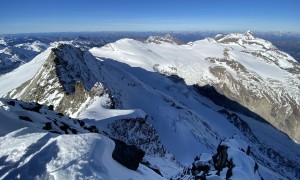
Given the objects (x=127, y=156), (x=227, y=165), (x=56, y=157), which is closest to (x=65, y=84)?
(x=227, y=165)

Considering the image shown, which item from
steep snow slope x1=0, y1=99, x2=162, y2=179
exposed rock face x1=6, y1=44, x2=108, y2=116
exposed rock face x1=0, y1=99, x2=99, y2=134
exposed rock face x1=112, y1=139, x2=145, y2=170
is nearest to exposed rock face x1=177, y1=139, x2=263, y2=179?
exposed rock face x1=112, y1=139, x2=145, y2=170

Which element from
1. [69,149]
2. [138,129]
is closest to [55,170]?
[69,149]

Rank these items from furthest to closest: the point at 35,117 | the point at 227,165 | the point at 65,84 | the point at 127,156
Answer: the point at 65,84 < the point at 227,165 < the point at 35,117 < the point at 127,156

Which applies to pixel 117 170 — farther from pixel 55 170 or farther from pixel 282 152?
pixel 282 152

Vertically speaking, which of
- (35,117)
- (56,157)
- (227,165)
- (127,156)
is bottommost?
(227,165)

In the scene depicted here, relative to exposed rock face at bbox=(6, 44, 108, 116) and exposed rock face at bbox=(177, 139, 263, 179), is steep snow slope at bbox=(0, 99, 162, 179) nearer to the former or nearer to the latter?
exposed rock face at bbox=(177, 139, 263, 179)

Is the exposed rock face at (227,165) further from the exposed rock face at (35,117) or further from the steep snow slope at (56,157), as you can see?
the steep snow slope at (56,157)

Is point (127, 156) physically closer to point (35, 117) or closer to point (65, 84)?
point (35, 117)

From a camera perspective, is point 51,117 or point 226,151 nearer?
point 51,117

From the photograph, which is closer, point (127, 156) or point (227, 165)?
point (127, 156)
